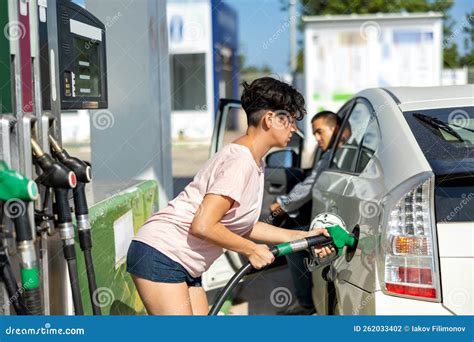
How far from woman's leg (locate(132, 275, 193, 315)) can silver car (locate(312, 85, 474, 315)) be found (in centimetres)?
77

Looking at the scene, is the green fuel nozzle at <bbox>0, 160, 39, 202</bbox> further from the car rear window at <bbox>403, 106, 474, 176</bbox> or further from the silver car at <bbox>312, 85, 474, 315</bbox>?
the car rear window at <bbox>403, 106, 474, 176</bbox>

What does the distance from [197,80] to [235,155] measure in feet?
77.4

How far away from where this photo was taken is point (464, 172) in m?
3.10

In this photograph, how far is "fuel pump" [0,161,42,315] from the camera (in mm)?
2297

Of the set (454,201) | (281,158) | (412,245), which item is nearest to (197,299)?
(412,245)

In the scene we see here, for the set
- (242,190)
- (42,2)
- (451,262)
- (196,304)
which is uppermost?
(42,2)

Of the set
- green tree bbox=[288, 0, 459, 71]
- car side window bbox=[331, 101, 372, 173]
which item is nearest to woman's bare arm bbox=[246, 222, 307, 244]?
car side window bbox=[331, 101, 372, 173]

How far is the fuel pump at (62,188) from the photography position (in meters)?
2.74

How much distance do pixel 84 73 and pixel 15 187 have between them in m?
1.48

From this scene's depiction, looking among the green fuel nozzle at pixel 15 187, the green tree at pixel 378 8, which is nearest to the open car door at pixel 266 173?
the green fuel nozzle at pixel 15 187
